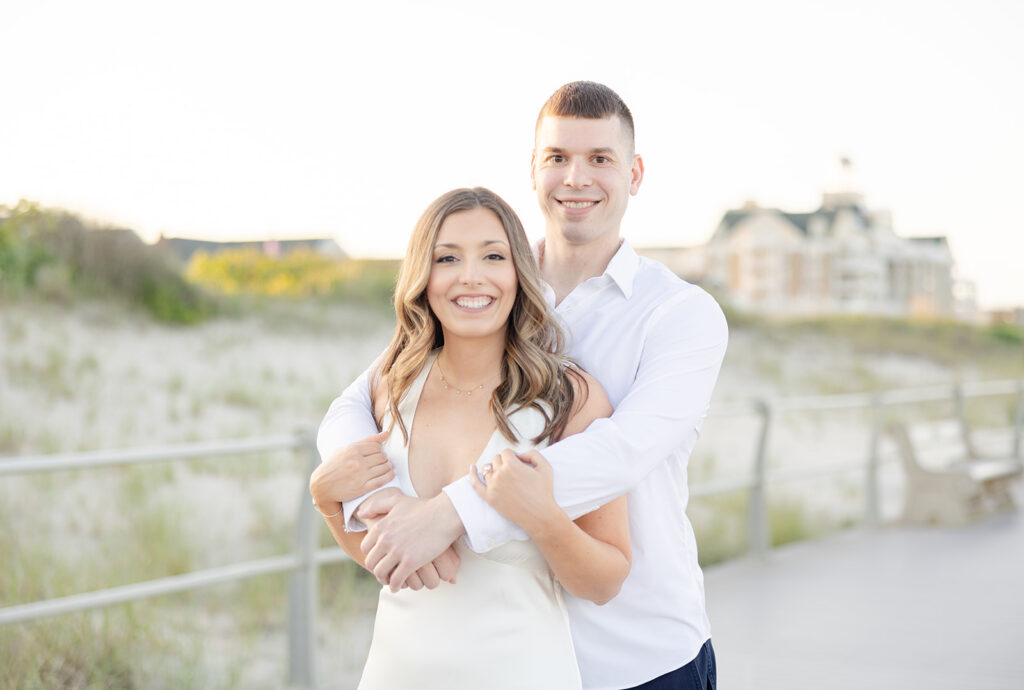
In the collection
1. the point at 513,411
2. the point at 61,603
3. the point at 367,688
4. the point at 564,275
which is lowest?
the point at 61,603

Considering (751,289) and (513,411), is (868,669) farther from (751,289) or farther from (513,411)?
(751,289)

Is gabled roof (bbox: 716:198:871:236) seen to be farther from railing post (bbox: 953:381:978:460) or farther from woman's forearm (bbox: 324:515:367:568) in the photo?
woman's forearm (bbox: 324:515:367:568)

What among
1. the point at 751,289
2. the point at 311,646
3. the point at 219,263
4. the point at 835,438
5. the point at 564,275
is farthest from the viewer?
the point at 751,289

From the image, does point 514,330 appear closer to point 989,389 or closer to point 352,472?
point 352,472

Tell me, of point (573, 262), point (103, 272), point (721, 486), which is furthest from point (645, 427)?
point (103, 272)

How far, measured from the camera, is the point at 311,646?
4.57 meters

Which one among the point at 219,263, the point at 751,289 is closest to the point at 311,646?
the point at 219,263

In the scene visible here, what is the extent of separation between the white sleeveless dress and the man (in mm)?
126

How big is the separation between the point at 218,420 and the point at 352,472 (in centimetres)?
1269

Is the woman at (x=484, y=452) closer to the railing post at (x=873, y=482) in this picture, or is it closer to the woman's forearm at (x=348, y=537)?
the woman's forearm at (x=348, y=537)

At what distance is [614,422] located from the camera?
198 cm

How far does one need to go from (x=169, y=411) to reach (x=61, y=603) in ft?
36.6

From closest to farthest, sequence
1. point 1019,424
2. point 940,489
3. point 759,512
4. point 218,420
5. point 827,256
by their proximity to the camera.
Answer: point 759,512, point 940,489, point 1019,424, point 218,420, point 827,256

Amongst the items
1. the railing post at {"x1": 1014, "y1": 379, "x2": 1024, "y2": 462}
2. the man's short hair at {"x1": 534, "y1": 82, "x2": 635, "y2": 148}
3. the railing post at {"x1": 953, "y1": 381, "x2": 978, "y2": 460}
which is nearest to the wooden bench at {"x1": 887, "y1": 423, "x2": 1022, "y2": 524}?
the railing post at {"x1": 953, "y1": 381, "x2": 978, "y2": 460}
